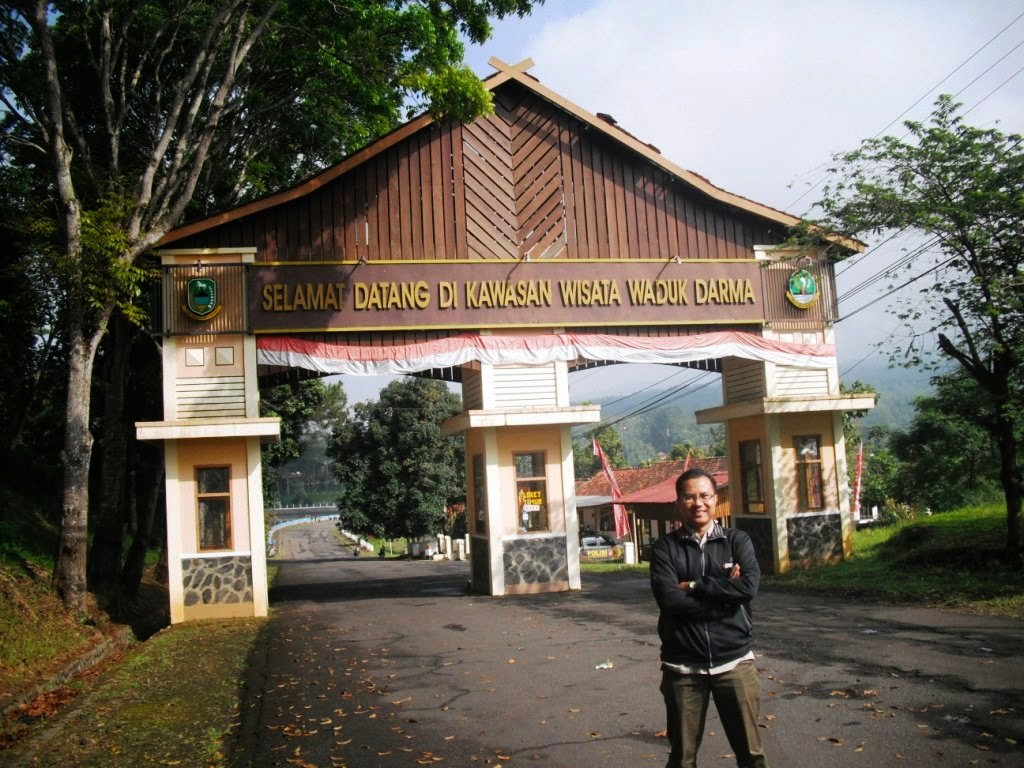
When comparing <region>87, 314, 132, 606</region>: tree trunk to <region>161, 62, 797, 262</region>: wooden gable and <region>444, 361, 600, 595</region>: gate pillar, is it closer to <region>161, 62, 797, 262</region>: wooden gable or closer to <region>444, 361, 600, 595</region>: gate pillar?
<region>161, 62, 797, 262</region>: wooden gable

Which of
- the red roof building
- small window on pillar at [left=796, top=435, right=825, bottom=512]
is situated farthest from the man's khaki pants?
the red roof building

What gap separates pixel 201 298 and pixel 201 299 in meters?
0.02

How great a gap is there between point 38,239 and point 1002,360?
15.8m

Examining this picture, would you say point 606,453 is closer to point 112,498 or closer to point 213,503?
point 112,498

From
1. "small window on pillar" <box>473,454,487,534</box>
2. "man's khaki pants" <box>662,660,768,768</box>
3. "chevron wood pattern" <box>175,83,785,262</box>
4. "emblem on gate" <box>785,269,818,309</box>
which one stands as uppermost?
"chevron wood pattern" <box>175,83,785,262</box>

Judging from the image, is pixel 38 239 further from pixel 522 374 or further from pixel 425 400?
pixel 425 400

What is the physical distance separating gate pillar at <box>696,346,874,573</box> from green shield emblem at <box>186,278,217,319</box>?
31.8 feet

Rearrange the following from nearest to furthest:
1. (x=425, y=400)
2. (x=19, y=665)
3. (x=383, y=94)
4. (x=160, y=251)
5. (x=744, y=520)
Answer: (x=19, y=665) < (x=160, y=251) < (x=383, y=94) < (x=744, y=520) < (x=425, y=400)

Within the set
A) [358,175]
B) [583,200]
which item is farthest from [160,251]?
[583,200]

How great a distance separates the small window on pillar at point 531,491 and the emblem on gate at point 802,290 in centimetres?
551

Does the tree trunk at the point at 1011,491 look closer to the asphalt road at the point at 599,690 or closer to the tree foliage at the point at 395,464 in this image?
the asphalt road at the point at 599,690

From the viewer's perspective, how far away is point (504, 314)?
16.8m

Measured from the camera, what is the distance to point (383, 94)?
16.9 meters

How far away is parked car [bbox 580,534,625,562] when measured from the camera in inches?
1524
